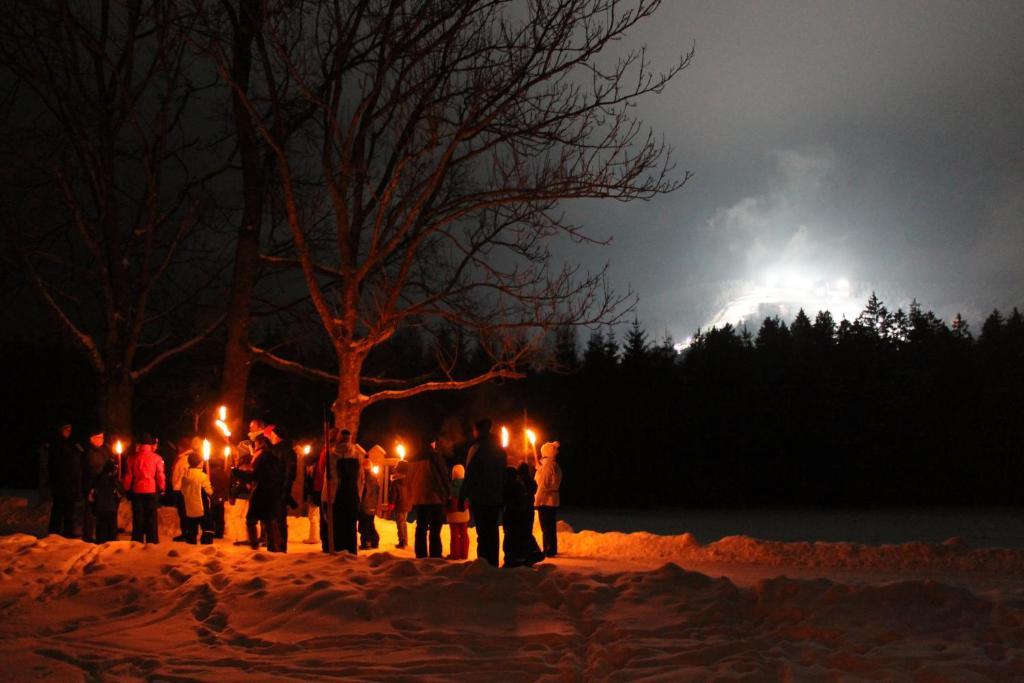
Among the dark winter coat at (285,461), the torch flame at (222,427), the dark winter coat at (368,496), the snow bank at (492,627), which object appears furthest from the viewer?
the torch flame at (222,427)

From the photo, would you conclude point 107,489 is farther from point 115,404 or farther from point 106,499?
point 115,404

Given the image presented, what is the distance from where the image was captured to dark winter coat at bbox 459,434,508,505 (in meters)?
11.3

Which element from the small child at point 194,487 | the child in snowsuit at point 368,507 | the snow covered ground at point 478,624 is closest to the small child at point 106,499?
the small child at point 194,487

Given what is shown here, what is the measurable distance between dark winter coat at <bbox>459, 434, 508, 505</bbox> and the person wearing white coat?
11.1 feet

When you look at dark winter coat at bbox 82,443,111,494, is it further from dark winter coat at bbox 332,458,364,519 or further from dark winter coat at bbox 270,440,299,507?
dark winter coat at bbox 332,458,364,519

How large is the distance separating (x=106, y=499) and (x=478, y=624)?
8.78 m

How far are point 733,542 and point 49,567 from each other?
385 inches

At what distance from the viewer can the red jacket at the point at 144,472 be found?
47.6 feet

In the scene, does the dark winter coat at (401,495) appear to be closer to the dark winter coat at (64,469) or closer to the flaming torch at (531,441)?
the flaming torch at (531,441)

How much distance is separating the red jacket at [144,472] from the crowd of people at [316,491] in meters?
0.02

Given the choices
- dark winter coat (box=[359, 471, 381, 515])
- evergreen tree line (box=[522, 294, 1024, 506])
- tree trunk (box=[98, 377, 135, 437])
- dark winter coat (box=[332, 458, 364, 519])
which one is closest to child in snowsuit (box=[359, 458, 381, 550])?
dark winter coat (box=[359, 471, 381, 515])

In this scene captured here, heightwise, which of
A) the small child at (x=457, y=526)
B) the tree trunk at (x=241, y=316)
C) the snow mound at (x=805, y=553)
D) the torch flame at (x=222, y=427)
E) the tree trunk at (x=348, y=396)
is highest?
the tree trunk at (x=241, y=316)

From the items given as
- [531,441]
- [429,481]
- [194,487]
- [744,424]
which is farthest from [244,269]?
[744,424]

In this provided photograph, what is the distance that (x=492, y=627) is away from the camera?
8141 millimetres
